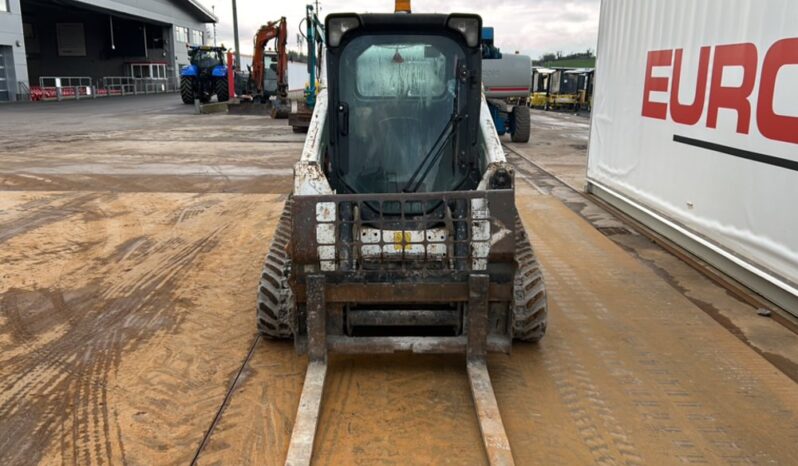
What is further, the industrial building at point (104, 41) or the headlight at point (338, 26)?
the industrial building at point (104, 41)

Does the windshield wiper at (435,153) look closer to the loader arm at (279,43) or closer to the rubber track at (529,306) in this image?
the rubber track at (529,306)

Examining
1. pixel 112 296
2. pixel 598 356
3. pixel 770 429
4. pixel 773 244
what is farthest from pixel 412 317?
pixel 773 244

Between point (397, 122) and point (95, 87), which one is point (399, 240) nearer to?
point (397, 122)

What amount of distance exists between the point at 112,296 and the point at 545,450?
4.16 m

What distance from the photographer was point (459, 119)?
4.58 meters

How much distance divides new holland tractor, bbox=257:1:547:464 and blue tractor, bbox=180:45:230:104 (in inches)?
1143

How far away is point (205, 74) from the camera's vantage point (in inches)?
1265

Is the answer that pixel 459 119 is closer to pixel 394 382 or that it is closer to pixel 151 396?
pixel 394 382

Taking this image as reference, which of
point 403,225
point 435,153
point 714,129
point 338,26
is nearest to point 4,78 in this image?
point 338,26

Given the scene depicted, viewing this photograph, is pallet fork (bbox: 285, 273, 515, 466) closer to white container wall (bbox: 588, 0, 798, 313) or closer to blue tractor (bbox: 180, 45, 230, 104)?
white container wall (bbox: 588, 0, 798, 313)

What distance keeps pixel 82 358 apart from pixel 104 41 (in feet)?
183

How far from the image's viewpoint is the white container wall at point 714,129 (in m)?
5.52

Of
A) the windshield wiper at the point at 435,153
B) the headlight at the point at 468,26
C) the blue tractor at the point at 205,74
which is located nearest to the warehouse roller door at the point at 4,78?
the blue tractor at the point at 205,74

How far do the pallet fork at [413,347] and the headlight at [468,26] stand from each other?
1.72 m
